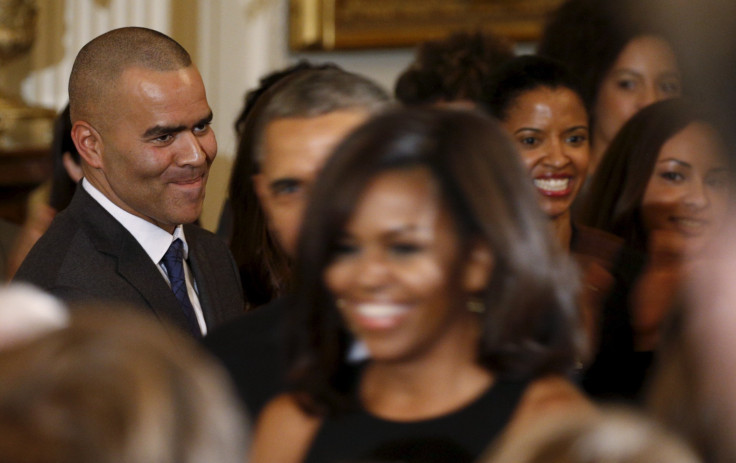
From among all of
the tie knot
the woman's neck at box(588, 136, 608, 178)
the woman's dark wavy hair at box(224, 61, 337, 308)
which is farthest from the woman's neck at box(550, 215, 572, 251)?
the woman's neck at box(588, 136, 608, 178)

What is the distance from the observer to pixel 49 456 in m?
0.95

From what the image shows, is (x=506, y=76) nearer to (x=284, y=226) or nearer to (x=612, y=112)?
(x=612, y=112)

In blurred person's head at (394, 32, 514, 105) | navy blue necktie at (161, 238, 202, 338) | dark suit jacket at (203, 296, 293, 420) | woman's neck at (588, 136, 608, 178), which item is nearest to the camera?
dark suit jacket at (203, 296, 293, 420)

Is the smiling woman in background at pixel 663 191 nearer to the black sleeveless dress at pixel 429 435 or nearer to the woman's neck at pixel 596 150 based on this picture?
the woman's neck at pixel 596 150

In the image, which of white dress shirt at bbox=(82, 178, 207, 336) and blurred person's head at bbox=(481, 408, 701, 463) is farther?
white dress shirt at bbox=(82, 178, 207, 336)

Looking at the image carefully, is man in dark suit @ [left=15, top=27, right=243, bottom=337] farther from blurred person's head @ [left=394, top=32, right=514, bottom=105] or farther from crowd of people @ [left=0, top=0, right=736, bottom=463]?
blurred person's head @ [left=394, top=32, right=514, bottom=105]

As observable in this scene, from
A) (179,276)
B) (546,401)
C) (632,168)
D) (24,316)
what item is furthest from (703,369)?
(632,168)

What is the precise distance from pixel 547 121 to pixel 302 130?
41.1 inches

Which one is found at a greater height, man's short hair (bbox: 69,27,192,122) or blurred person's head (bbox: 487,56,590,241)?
man's short hair (bbox: 69,27,192,122)

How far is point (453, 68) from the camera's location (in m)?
3.38

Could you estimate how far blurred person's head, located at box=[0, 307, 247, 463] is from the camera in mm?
958

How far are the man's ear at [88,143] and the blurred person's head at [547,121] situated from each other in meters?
0.89

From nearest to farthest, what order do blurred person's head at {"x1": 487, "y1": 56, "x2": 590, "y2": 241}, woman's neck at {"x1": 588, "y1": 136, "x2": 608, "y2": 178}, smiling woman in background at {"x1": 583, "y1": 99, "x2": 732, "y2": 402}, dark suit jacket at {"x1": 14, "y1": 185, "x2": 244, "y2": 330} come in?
dark suit jacket at {"x1": 14, "y1": 185, "x2": 244, "y2": 330}, smiling woman in background at {"x1": 583, "y1": 99, "x2": 732, "y2": 402}, blurred person's head at {"x1": 487, "y1": 56, "x2": 590, "y2": 241}, woman's neck at {"x1": 588, "y1": 136, "x2": 608, "y2": 178}

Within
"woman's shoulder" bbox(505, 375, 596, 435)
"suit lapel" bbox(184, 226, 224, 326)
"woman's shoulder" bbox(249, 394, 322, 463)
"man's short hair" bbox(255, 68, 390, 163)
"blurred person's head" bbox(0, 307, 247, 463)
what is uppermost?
"man's short hair" bbox(255, 68, 390, 163)
